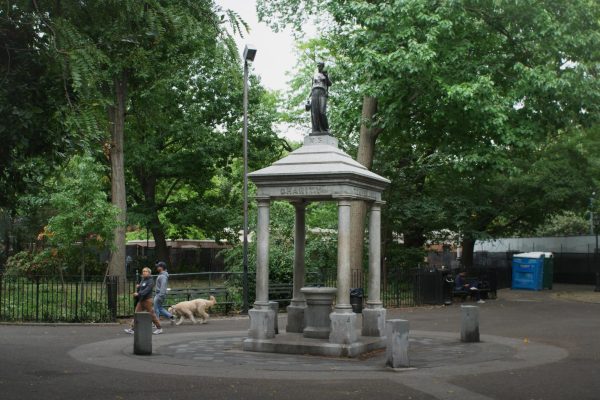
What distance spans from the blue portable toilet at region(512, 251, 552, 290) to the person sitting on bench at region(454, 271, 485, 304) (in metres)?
8.23

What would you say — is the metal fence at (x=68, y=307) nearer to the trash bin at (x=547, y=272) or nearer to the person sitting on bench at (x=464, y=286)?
the person sitting on bench at (x=464, y=286)

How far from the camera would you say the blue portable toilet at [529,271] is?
3622 cm

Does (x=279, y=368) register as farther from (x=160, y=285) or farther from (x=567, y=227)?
(x=567, y=227)

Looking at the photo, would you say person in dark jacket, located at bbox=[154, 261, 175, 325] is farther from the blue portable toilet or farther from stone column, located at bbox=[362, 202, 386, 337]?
the blue portable toilet

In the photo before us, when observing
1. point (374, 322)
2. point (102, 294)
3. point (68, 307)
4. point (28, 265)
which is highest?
point (28, 265)

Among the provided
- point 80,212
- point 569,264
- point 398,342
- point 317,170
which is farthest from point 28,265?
point 569,264

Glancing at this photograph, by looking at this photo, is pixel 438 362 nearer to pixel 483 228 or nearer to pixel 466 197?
pixel 466 197

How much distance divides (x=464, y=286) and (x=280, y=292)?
8269 mm

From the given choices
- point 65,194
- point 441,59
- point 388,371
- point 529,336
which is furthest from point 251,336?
point 441,59

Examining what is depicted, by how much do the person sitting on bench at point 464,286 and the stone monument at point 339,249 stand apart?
13.1 m

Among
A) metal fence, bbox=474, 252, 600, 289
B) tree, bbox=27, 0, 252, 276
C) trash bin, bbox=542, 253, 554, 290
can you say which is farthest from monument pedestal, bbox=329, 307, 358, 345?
metal fence, bbox=474, 252, 600, 289

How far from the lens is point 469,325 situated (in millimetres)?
16359

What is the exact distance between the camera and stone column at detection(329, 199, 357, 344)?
14273 millimetres

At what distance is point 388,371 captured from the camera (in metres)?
12.3
